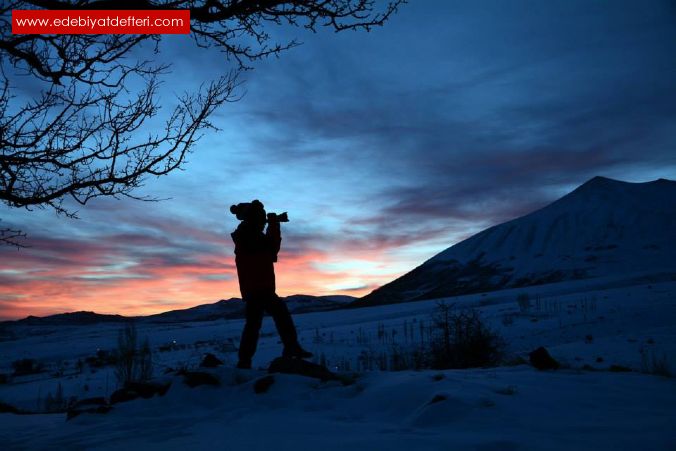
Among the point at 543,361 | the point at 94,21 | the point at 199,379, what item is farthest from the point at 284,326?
the point at 94,21

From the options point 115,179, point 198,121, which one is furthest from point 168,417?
point 198,121

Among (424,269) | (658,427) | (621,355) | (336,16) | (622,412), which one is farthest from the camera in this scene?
(424,269)

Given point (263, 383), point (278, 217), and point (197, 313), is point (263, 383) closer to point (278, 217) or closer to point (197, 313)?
point (278, 217)

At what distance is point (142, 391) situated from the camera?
4773mm

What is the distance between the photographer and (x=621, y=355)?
829cm

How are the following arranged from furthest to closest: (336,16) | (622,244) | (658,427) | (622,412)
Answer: (622,244), (336,16), (622,412), (658,427)

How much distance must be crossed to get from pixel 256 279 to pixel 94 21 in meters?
2.95

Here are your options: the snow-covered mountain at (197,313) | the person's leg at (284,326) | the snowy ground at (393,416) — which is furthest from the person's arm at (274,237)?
the snow-covered mountain at (197,313)

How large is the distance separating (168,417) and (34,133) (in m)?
2.62

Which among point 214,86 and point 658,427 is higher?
point 214,86

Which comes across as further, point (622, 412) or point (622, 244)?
point (622, 244)

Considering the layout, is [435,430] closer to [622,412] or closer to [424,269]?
[622,412]

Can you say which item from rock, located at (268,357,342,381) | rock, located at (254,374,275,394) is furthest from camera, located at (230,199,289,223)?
rock, located at (254,374,275,394)

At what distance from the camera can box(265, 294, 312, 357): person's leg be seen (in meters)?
5.67
